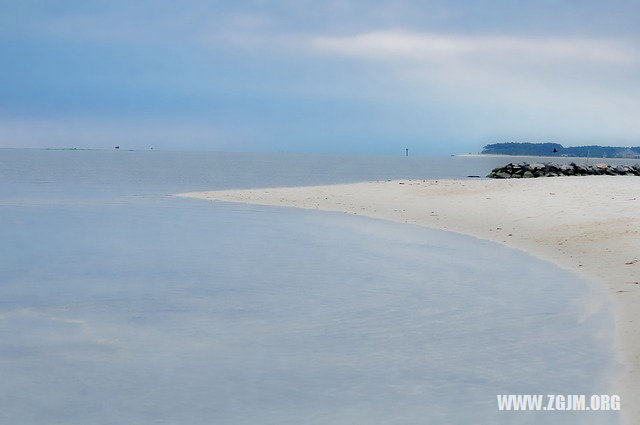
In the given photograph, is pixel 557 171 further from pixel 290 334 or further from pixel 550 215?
pixel 290 334

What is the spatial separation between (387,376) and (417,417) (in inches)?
48.6

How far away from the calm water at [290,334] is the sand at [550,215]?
20.8 inches

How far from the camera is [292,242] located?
817 inches

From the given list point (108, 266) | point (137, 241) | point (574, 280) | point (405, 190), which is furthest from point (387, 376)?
point (405, 190)

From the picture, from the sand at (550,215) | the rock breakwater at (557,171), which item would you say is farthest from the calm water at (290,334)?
the rock breakwater at (557,171)

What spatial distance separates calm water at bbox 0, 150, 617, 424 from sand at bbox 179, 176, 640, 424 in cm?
53

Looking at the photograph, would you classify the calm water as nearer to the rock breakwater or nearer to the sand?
the sand

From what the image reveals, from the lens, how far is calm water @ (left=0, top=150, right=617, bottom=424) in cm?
723

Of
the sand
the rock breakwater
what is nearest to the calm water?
the sand

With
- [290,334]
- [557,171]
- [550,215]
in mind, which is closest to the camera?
[290,334]

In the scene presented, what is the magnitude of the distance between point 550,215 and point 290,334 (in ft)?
55.1

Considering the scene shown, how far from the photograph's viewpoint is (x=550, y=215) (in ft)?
79.6

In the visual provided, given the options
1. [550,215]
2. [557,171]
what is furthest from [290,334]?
[557,171]

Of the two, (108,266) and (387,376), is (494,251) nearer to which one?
(108,266)
